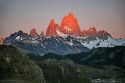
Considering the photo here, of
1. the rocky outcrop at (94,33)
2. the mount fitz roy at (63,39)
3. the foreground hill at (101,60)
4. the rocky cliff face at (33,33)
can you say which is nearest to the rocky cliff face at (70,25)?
the mount fitz roy at (63,39)

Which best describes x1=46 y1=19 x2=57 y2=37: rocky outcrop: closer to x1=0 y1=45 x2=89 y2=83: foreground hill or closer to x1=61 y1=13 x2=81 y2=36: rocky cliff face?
x1=61 y1=13 x2=81 y2=36: rocky cliff face

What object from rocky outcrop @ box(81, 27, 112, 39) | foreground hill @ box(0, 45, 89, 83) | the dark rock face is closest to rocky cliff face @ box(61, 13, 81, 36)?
rocky outcrop @ box(81, 27, 112, 39)

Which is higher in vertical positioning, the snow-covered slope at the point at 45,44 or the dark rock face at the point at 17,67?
the snow-covered slope at the point at 45,44

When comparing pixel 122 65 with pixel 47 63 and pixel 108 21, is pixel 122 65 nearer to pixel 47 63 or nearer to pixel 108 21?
pixel 108 21

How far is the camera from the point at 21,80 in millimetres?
13875

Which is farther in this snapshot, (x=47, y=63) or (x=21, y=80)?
(x=47, y=63)

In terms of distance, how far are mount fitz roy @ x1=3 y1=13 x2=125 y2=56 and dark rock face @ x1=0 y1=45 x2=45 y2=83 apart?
0.26m

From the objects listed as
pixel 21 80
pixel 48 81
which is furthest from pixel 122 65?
pixel 21 80

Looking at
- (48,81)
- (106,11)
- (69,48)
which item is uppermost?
(106,11)

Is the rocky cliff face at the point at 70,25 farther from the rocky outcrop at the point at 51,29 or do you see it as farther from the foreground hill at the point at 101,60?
the foreground hill at the point at 101,60

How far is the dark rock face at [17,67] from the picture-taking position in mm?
14008

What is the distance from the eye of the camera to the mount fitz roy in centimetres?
1477

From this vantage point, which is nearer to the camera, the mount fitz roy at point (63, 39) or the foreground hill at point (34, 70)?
the foreground hill at point (34, 70)

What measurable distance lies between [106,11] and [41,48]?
7.92 feet
